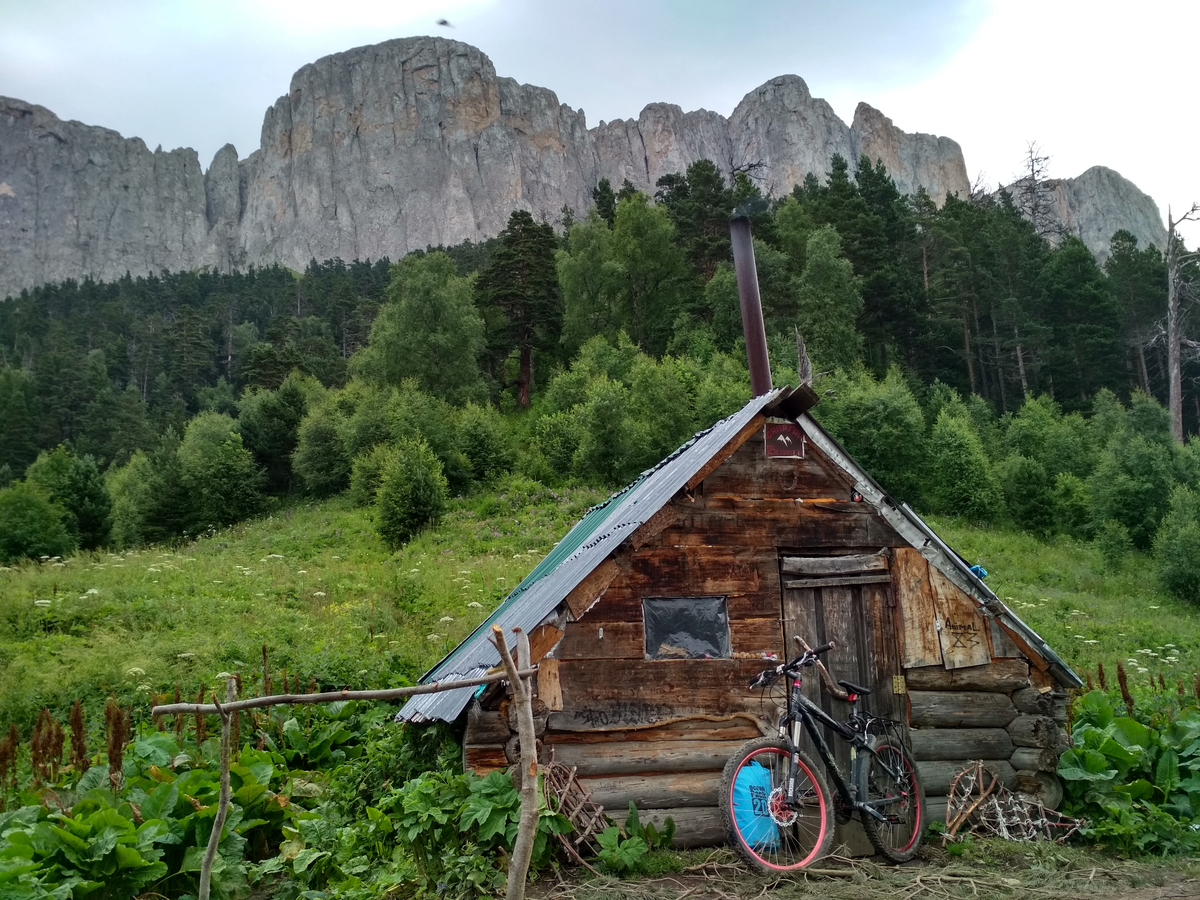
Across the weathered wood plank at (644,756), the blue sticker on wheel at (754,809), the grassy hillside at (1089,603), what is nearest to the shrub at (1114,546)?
the grassy hillside at (1089,603)

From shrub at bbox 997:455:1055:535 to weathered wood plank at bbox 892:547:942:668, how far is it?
89.7 feet

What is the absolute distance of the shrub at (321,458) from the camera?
3878cm

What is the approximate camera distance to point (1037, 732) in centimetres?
766

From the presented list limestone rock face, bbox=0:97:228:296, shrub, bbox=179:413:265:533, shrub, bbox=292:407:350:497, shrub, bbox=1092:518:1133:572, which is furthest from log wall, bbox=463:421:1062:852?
limestone rock face, bbox=0:97:228:296

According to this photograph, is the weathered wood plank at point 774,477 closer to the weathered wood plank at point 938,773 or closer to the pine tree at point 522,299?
the weathered wood plank at point 938,773

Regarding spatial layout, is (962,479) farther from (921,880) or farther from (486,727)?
(486,727)

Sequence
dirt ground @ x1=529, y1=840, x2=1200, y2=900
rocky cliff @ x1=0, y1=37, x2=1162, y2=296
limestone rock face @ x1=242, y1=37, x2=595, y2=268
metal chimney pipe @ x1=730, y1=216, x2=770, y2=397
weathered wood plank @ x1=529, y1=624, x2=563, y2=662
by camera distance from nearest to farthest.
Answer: dirt ground @ x1=529, y1=840, x2=1200, y2=900, weathered wood plank @ x1=529, y1=624, x2=563, y2=662, metal chimney pipe @ x1=730, y1=216, x2=770, y2=397, limestone rock face @ x1=242, y1=37, x2=595, y2=268, rocky cliff @ x1=0, y1=37, x2=1162, y2=296

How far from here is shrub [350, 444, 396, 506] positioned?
111 feet

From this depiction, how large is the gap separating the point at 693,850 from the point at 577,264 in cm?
4187

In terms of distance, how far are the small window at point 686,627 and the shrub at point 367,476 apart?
1088 inches

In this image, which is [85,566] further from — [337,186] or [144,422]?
[337,186]

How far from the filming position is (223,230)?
14712cm

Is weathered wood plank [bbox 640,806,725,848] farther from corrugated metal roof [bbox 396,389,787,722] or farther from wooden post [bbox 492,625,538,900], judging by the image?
wooden post [bbox 492,625,538,900]

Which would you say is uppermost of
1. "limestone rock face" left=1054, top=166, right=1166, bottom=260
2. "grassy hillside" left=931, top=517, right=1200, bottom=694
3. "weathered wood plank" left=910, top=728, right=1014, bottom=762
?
"limestone rock face" left=1054, top=166, right=1166, bottom=260
